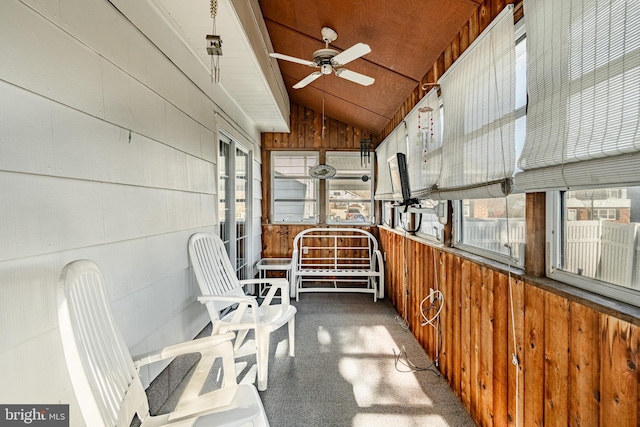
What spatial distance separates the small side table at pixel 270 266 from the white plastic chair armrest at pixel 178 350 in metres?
2.91

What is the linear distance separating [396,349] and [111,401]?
231 cm

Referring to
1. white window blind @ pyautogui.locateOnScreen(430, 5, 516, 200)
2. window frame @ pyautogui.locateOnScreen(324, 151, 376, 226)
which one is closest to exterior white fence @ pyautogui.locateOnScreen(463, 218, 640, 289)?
white window blind @ pyautogui.locateOnScreen(430, 5, 516, 200)

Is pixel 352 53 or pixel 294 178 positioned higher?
pixel 352 53

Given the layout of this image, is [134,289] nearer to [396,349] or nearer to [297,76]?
[396,349]

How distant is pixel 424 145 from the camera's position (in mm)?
2768

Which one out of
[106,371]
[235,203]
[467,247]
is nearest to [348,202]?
[235,203]

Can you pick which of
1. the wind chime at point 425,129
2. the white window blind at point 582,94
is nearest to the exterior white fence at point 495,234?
the white window blind at point 582,94

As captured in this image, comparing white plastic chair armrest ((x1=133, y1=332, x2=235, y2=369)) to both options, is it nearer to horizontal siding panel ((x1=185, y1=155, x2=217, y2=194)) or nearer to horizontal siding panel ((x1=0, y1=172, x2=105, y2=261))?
horizontal siding panel ((x1=0, y1=172, x2=105, y2=261))

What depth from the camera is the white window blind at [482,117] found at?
1496mm

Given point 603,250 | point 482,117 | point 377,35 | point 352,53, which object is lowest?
point 603,250

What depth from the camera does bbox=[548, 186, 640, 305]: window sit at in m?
1.03

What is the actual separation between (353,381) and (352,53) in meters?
2.35

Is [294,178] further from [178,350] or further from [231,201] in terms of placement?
[178,350]

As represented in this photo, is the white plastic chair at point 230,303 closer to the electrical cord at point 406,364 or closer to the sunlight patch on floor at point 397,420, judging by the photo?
the sunlight patch on floor at point 397,420
